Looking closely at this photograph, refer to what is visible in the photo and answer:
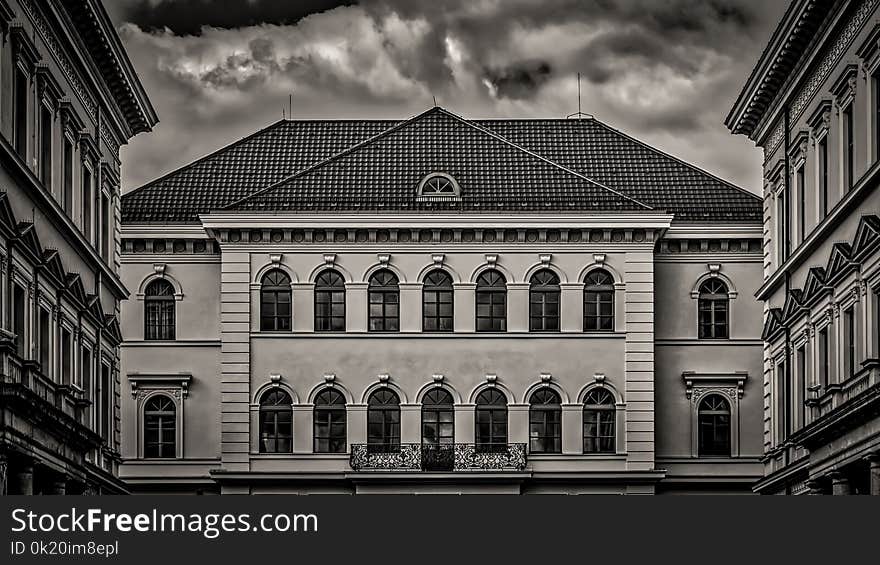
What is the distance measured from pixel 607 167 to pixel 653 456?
33.5 ft

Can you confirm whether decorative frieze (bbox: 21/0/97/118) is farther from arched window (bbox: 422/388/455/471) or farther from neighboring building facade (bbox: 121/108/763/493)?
arched window (bbox: 422/388/455/471)

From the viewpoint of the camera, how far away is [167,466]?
6725 centimetres

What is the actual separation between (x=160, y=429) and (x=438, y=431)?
28.9ft

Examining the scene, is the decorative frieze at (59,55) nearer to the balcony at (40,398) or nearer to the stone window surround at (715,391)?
the balcony at (40,398)

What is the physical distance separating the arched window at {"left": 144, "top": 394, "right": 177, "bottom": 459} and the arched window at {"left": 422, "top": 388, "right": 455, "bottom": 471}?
7951 millimetres

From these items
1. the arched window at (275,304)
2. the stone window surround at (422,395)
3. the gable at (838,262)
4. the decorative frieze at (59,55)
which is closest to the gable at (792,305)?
the gable at (838,262)

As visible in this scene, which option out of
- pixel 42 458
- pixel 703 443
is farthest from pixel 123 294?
pixel 703 443

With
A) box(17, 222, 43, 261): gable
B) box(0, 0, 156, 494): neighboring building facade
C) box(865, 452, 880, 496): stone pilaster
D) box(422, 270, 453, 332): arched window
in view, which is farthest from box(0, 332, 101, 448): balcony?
box(422, 270, 453, 332): arched window

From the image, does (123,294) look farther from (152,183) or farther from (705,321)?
(705,321)

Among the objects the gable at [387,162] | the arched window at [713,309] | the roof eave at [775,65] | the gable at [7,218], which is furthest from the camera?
the gable at [387,162]

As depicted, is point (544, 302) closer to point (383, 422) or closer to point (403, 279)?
point (403, 279)

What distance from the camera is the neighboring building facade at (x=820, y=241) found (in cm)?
4431

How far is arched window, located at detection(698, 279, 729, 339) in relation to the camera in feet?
225

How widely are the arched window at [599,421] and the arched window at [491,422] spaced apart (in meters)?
2.57
